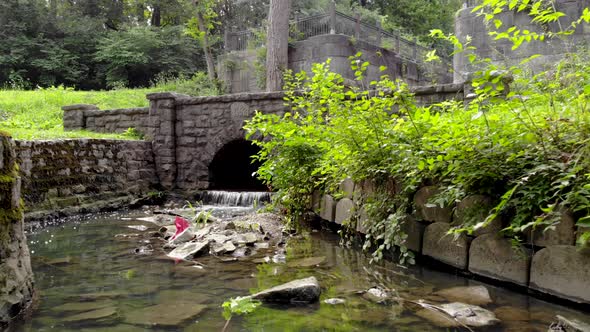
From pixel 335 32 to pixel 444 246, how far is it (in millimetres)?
12293

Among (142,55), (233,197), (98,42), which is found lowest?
(233,197)

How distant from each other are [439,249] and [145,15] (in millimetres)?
27296

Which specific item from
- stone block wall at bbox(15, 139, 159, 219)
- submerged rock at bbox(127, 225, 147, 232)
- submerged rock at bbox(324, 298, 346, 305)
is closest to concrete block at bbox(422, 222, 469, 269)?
submerged rock at bbox(324, 298, 346, 305)

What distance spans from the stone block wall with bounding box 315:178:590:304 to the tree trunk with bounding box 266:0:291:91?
10033 millimetres

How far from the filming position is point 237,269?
4320mm

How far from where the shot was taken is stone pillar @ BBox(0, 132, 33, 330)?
288cm

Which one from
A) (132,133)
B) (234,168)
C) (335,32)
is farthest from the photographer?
(335,32)

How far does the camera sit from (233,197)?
9984 mm

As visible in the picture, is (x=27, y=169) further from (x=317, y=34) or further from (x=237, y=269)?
(x=317, y=34)

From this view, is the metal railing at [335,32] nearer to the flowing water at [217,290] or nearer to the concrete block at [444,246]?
the flowing water at [217,290]

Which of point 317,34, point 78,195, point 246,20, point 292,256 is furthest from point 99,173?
point 246,20

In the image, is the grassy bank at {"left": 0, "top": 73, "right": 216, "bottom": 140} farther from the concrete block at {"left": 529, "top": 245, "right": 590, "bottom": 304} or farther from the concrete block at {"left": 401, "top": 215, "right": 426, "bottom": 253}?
the concrete block at {"left": 529, "top": 245, "right": 590, "bottom": 304}

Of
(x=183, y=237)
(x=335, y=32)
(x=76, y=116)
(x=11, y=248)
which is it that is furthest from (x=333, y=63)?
(x=11, y=248)

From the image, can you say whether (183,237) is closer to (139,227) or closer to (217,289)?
(139,227)
